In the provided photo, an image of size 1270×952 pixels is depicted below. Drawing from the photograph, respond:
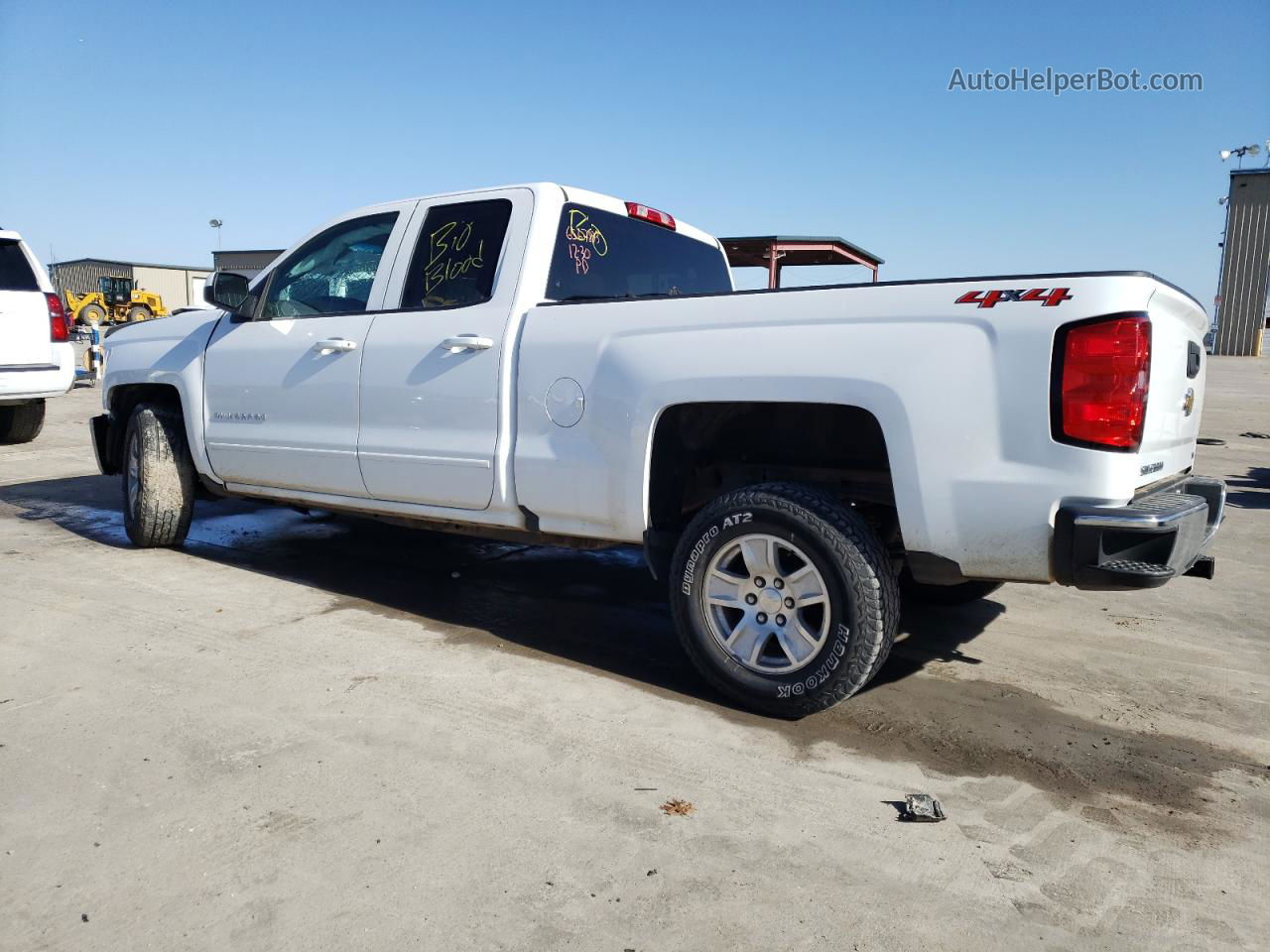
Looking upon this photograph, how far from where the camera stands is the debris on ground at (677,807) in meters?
2.68

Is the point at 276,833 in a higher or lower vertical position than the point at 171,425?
lower

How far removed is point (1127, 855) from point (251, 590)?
163 inches

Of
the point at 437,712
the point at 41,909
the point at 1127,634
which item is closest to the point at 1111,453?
the point at 1127,634

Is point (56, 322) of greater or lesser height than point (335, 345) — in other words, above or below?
above

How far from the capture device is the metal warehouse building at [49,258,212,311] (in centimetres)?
6009

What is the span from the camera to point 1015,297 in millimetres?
2891

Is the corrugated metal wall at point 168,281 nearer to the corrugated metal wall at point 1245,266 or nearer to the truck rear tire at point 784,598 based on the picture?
the corrugated metal wall at point 1245,266

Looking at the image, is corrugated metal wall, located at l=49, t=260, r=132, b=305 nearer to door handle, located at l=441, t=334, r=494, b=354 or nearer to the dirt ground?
door handle, located at l=441, t=334, r=494, b=354

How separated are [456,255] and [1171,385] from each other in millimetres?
3027

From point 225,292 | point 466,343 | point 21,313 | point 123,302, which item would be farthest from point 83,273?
point 466,343

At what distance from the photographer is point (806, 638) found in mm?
3320

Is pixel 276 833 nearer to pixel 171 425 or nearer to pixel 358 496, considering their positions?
pixel 358 496

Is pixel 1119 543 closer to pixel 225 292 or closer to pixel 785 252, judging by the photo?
pixel 225 292

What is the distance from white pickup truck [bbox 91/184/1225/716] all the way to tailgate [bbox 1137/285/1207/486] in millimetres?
18
